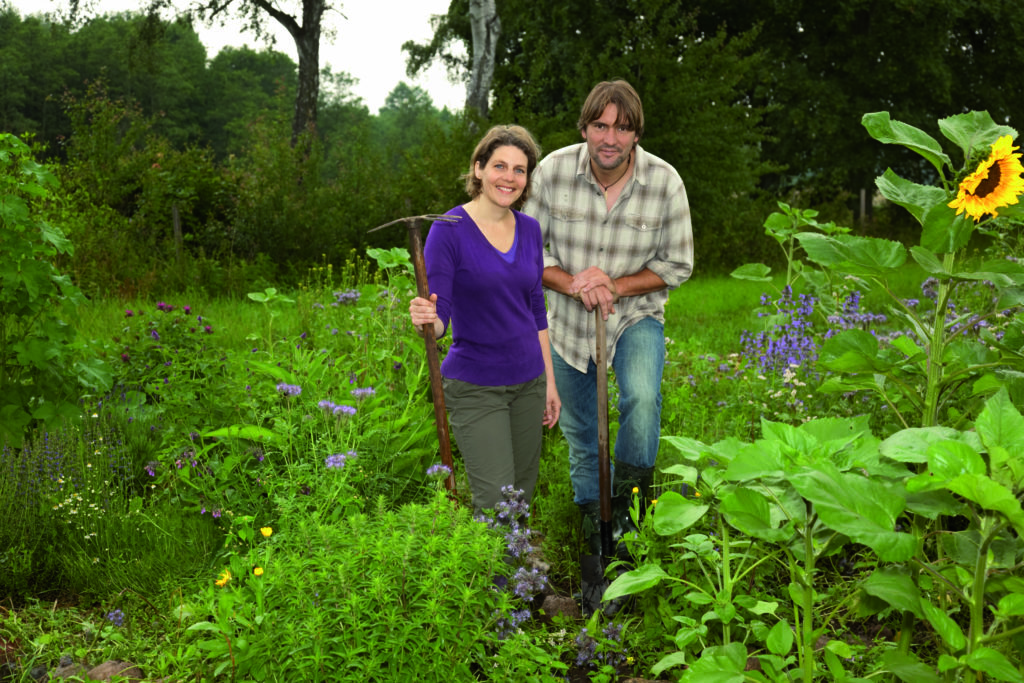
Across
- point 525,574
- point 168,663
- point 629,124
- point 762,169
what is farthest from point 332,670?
point 762,169

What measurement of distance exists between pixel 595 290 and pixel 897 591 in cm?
179

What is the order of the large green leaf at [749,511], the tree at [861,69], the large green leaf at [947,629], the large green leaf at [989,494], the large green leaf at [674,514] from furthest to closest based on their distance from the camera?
the tree at [861,69], the large green leaf at [674,514], the large green leaf at [749,511], the large green leaf at [947,629], the large green leaf at [989,494]

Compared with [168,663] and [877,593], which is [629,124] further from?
[168,663]

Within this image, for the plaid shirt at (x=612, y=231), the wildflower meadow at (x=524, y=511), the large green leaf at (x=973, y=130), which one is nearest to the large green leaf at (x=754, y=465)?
the wildflower meadow at (x=524, y=511)

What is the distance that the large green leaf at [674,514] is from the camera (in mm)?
2021

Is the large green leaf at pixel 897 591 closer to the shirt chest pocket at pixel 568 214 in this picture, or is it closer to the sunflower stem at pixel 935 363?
the sunflower stem at pixel 935 363

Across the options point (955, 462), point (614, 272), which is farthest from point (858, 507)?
point (614, 272)

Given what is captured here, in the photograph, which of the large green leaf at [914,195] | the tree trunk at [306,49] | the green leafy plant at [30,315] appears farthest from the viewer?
the tree trunk at [306,49]

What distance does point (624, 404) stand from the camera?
3.50m

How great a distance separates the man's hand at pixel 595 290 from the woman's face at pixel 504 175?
45 centimetres

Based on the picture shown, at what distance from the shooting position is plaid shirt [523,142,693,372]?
3.59 m

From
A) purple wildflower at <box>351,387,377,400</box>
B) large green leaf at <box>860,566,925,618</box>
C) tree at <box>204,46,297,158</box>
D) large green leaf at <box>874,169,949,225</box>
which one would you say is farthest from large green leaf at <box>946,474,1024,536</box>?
tree at <box>204,46,297,158</box>

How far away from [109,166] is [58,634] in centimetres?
1113

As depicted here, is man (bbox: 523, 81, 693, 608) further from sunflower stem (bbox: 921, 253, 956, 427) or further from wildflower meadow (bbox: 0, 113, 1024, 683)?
sunflower stem (bbox: 921, 253, 956, 427)
